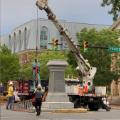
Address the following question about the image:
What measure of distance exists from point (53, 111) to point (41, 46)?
10807 cm

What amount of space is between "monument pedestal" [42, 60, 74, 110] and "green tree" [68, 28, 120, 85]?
3329 cm

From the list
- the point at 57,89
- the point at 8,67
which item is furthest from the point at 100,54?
the point at 57,89

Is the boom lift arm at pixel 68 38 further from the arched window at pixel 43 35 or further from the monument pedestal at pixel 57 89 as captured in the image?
the arched window at pixel 43 35

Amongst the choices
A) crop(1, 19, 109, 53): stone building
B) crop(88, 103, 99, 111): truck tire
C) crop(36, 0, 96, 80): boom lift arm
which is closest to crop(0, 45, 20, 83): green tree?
crop(36, 0, 96, 80): boom lift arm

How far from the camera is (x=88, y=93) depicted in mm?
37062

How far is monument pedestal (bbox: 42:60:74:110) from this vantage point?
29.7 metres

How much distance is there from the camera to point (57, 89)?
2986cm

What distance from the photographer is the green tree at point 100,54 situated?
2509 inches

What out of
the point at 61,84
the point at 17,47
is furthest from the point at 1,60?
the point at 17,47

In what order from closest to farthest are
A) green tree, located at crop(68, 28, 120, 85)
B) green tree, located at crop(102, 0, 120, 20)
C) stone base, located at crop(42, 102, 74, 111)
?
1. green tree, located at crop(102, 0, 120, 20)
2. stone base, located at crop(42, 102, 74, 111)
3. green tree, located at crop(68, 28, 120, 85)

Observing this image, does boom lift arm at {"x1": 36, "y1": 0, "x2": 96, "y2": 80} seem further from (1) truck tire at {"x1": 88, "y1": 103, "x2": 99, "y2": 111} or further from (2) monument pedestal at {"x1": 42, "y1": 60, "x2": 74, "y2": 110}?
(2) monument pedestal at {"x1": 42, "y1": 60, "x2": 74, "y2": 110}

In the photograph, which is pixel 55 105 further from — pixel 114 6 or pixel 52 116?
pixel 114 6

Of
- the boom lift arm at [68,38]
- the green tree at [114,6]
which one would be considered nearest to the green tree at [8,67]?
the boom lift arm at [68,38]

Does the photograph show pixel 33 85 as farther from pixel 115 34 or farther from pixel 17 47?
pixel 17 47
